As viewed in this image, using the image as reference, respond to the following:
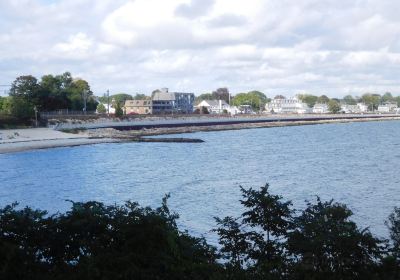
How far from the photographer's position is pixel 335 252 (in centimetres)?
630

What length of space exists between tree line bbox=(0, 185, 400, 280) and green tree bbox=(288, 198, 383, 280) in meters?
0.01

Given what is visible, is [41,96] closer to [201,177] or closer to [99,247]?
[201,177]

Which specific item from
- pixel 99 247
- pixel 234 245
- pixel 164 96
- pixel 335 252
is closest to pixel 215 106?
pixel 164 96

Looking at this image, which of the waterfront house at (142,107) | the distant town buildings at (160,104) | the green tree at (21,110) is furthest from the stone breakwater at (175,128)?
the waterfront house at (142,107)

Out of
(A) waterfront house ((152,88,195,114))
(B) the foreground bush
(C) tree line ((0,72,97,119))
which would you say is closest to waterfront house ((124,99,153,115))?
(A) waterfront house ((152,88,195,114))

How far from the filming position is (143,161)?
164ft

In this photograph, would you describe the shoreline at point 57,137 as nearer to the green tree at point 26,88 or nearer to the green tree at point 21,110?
the green tree at point 21,110

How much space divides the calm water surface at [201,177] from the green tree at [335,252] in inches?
377

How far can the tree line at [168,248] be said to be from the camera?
612 centimetres

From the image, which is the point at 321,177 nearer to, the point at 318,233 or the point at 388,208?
the point at 388,208

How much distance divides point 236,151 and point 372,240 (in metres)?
54.5

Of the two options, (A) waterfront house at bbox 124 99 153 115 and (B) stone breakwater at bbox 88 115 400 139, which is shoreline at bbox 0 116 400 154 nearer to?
(B) stone breakwater at bbox 88 115 400 139

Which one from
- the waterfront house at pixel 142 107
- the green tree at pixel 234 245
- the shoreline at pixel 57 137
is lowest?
the shoreline at pixel 57 137

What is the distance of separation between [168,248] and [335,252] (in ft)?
6.55
